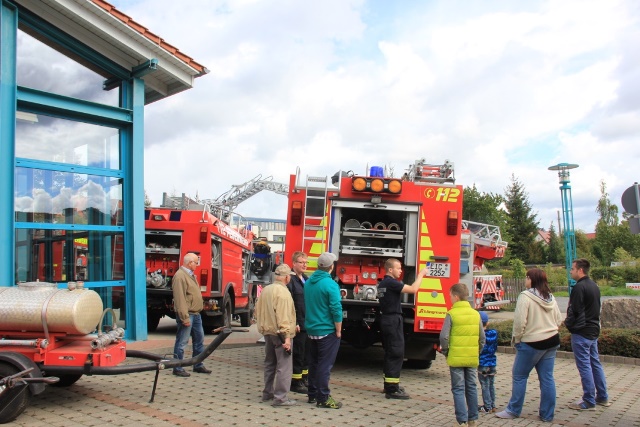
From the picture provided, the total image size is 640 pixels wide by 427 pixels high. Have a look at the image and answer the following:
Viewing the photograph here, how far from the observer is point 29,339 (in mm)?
5668

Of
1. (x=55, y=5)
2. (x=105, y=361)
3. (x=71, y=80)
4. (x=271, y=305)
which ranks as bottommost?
(x=105, y=361)

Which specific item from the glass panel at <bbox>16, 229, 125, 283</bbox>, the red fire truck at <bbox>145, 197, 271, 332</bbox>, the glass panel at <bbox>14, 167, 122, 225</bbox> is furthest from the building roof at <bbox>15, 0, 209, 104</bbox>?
the glass panel at <bbox>16, 229, 125, 283</bbox>

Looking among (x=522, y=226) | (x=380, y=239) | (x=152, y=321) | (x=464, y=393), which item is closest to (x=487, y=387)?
(x=464, y=393)

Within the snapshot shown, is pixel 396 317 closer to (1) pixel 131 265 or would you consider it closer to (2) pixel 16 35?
(1) pixel 131 265

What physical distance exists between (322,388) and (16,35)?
263 inches

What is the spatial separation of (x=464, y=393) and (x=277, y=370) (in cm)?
205

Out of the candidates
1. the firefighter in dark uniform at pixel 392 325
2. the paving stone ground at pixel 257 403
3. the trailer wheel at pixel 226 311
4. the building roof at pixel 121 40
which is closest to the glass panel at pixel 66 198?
the building roof at pixel 121 40

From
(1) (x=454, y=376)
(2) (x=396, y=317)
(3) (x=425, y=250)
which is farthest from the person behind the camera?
(3) (x=425, y=250)

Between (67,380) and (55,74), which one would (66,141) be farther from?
(67,380)

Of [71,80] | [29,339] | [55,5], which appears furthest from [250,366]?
[55,5]

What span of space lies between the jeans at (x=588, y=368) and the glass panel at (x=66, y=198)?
24.4 feet

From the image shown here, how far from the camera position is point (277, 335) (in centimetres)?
642

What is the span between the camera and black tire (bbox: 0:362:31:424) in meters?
5.25

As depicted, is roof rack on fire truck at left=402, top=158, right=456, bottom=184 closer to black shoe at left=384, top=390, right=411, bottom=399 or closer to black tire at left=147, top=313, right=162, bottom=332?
black shoe at left=384, top=390, right=411, bottom=399
